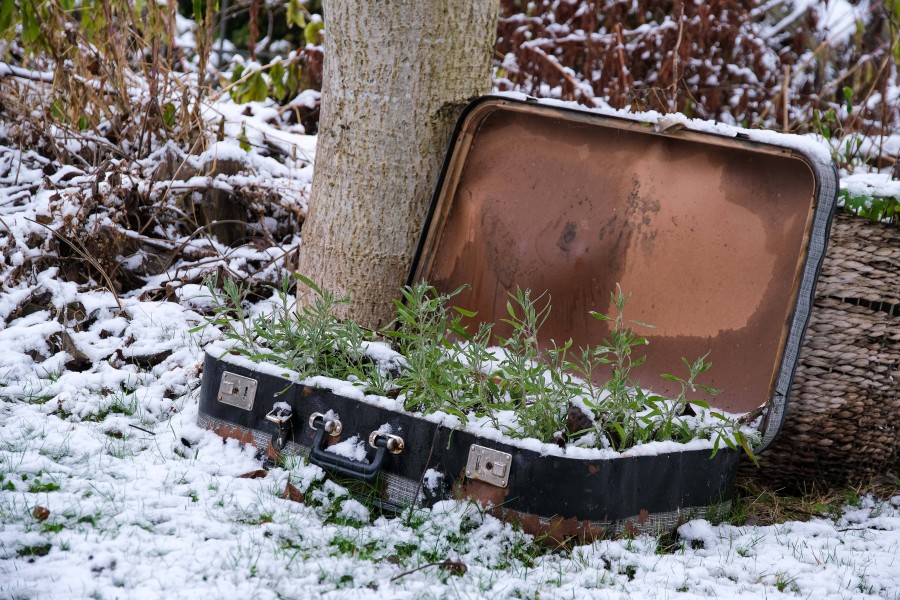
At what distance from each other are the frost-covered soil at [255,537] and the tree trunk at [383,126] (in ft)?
2.50

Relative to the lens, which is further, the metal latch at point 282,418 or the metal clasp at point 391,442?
the metal latch at point 282,418

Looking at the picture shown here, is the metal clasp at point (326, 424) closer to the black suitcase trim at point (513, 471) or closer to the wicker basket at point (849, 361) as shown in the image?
the black suitcase trim at point (513, 471)

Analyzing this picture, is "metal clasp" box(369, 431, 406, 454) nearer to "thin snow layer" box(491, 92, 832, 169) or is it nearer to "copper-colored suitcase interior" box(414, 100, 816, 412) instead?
"copper-colored suitcase interior" box(414, 100, 816, 412)

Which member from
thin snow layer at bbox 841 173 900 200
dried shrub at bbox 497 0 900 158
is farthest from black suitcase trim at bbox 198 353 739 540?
dried shrub at bbox 497 0 900 158

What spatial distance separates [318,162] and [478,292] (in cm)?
81

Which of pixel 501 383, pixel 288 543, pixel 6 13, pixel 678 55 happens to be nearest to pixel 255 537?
pixel 288 543

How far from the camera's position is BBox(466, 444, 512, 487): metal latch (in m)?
2.07

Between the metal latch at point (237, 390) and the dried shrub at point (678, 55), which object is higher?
the dried shrub at point (678, 55)

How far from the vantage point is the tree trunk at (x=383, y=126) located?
9.99ft

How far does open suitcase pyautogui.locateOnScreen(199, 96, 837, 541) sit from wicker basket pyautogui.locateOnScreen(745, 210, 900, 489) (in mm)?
173

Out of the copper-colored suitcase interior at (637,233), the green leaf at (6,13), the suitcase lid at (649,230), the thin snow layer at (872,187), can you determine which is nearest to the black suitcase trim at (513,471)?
the suitcase lid at (649,230)

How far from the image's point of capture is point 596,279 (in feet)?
9.71

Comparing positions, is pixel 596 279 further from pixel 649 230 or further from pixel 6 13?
pixel 6 13

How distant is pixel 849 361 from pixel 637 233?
0.79m
